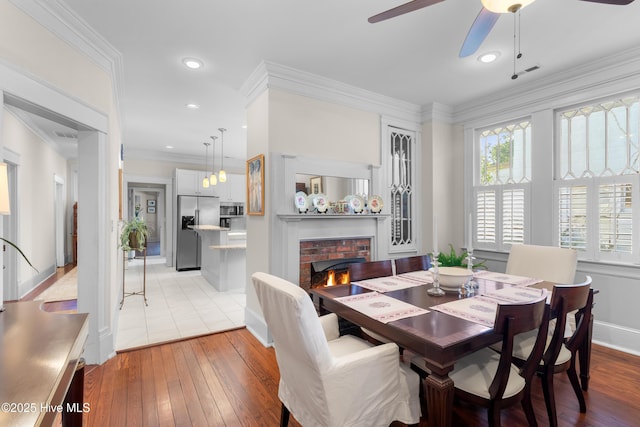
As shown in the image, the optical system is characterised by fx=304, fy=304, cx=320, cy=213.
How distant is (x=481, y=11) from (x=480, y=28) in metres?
0.19

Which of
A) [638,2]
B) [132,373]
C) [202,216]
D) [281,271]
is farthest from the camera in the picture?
[202,216]

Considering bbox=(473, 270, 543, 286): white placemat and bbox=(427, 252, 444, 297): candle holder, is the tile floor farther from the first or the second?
bbox=(473, 270, 543, 286): white placemat

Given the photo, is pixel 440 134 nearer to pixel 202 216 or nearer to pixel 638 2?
pixel 638 2

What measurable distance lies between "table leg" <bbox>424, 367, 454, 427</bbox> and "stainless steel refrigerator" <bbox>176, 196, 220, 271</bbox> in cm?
626

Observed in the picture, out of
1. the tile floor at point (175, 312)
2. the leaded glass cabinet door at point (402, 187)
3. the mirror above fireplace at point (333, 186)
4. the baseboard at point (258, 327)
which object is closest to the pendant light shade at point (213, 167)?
the tile floor at point (175, 312)

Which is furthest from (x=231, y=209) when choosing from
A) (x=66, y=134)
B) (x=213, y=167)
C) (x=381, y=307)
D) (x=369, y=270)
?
(x=381, y=307)

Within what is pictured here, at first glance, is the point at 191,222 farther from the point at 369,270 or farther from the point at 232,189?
the point at 369,270

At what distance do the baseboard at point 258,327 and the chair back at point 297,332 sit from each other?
1.38m

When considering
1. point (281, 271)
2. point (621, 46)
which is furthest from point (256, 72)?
point (621, 46)

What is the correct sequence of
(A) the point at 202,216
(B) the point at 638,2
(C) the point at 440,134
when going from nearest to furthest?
(B) the point at 638,2 < (C) the point at 440,134 < (A) the point at 202,216

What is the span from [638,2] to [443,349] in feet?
9.10

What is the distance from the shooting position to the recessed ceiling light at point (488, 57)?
280 cm

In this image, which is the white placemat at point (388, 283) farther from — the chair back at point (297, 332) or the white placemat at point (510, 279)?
the chair back at point (297, 332)

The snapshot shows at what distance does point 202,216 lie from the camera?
695 cm
